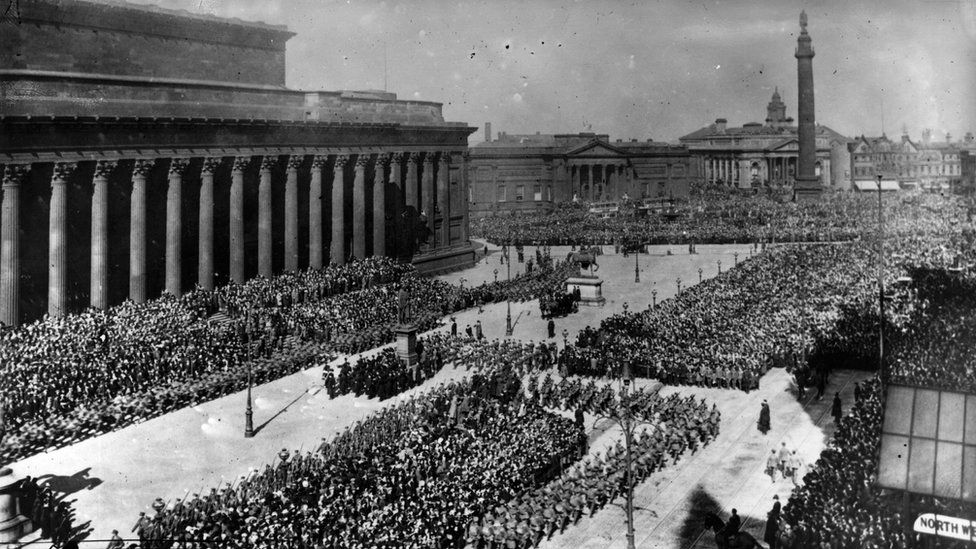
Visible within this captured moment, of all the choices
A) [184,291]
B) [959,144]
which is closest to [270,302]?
[184,291]

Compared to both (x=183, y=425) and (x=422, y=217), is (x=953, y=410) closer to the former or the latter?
(x=183, y=425)

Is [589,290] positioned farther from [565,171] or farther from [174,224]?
[565,171]

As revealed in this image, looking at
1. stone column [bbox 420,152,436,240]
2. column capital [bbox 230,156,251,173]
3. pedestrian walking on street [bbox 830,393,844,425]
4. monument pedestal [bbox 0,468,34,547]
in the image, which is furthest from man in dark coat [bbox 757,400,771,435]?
stone column [bbox 420,152,436,240]

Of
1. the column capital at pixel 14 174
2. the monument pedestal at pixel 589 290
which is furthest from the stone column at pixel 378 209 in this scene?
the column capital at pixel 14 174

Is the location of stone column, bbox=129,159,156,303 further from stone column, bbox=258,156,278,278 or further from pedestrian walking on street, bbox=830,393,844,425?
pedestrian walking on street, bbox=830,393,844,425

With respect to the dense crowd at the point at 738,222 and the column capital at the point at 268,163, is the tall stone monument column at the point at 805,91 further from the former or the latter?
the column capital at the point at 268,163

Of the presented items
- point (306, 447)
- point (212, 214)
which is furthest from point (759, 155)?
point (306, 447)
